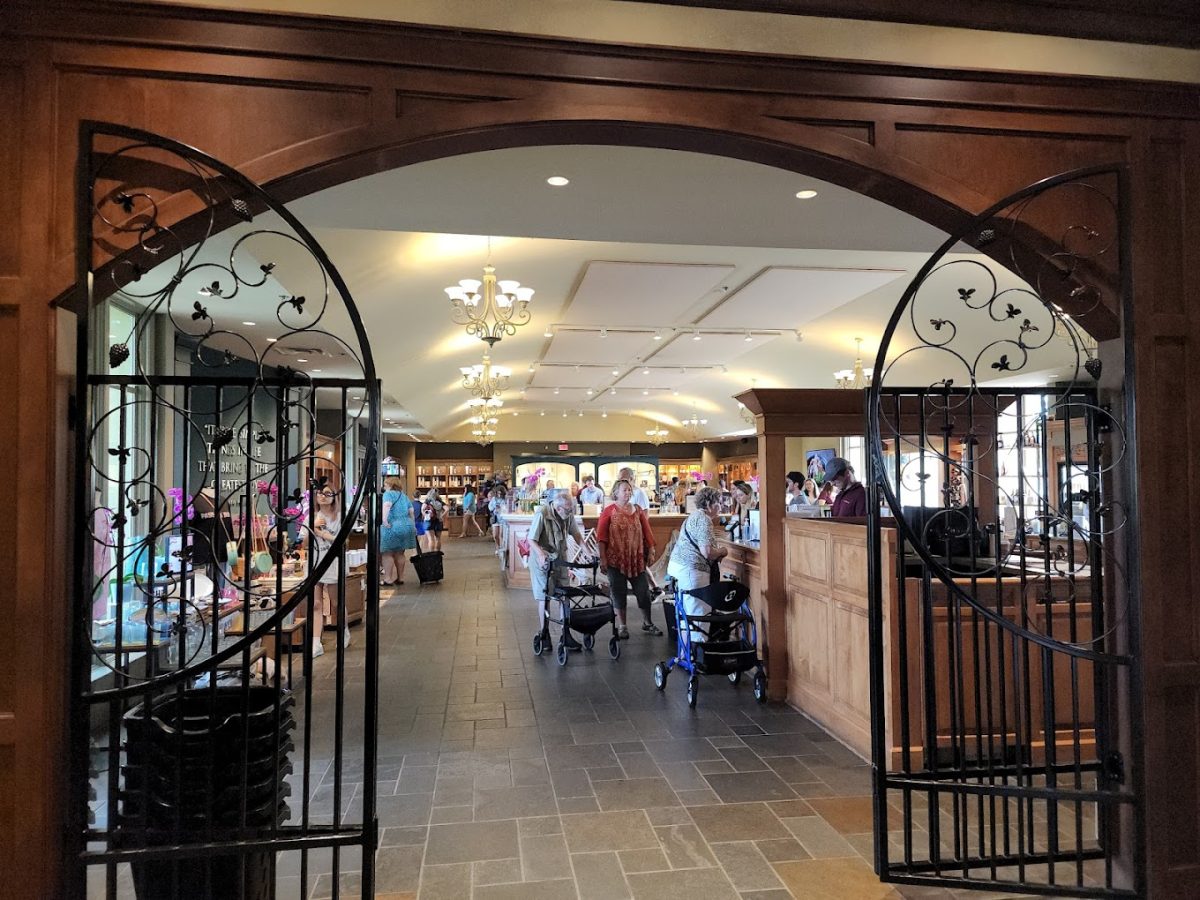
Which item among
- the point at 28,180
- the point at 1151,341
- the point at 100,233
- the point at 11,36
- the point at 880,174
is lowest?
the point at 1151,341

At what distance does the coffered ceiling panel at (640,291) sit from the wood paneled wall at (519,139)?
428 centimetres

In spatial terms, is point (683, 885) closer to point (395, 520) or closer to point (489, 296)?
point (489, 296)

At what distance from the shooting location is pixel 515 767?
12.9ft

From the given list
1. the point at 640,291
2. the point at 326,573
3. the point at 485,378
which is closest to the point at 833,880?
the point at 326,573

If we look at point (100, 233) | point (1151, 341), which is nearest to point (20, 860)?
point (100, 233)

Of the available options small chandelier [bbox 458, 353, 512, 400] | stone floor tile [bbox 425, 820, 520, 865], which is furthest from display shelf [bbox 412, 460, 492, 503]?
stone floor tile [bbox 425, 820, 520, 865]

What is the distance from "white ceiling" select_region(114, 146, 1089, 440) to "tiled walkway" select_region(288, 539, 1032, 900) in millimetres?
2311

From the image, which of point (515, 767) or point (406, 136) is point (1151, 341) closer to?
point (406, 136)

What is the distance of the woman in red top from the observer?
6.95 meters

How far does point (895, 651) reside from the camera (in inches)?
155

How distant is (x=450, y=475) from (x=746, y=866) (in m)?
23.9

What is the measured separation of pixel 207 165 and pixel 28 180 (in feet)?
1.57

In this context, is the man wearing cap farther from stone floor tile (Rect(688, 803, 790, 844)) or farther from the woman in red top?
stone floor tile (Rect(688, 803, 790, 844))

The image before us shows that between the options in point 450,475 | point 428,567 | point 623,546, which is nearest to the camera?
point 623,546
